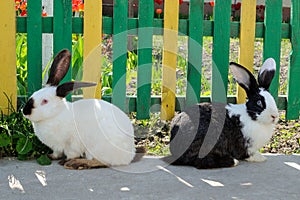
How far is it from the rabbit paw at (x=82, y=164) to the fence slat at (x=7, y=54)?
91 cm

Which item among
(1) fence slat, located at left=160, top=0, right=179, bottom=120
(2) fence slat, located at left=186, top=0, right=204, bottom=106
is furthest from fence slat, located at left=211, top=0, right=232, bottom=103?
(1) fence slat, located at left=160, top=0, right=179, bottom=120

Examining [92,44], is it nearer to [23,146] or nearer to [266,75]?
[23,146]

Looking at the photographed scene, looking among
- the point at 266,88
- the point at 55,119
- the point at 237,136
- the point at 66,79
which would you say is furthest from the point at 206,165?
the point at 66,79

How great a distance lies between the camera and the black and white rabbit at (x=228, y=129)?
14.7 feet

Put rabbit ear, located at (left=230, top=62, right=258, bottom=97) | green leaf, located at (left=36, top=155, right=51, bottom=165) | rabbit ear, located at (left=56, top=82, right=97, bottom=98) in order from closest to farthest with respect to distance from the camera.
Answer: rabbit ear, located at (left=56, top=82, right=97, bottom=98) < green leaf, located at (left=36, top=155, right=51, bottom=165) < rabbit ear, located at (left=230, top=62, right=258, bottom=97)

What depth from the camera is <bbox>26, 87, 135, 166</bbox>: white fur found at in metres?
4.37

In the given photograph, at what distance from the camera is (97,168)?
440cm

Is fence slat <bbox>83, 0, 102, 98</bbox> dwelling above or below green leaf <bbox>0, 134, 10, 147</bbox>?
above

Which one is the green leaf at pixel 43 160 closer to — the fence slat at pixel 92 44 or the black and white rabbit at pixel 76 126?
the black and white rabbit at pixel 76 126

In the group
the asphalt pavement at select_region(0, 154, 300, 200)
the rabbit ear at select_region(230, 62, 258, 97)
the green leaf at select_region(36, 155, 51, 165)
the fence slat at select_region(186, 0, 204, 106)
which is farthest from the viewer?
the fence slat at select_region(186, 0, 204, 106)

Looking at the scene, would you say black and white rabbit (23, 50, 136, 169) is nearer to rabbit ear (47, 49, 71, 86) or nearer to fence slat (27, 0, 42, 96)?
rabbit ear (47, 49, 71, 86)

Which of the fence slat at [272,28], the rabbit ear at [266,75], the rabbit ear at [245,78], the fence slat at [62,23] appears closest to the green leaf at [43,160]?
the fence slat at [62,23]

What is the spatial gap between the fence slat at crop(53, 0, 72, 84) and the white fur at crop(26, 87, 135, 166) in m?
0.75

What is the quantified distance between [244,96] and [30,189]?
7.05 feet
